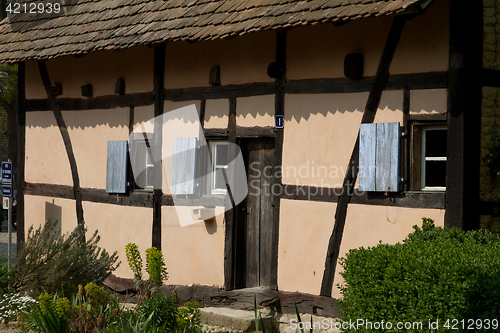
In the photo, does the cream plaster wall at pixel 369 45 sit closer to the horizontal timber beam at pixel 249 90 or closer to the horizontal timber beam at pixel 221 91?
the horizontal timber beam at pixel 249 90

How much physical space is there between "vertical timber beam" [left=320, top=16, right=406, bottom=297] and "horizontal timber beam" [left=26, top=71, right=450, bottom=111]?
0.37 feet

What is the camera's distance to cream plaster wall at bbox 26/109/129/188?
32.2ft

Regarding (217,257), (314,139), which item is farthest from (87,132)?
(314,139)

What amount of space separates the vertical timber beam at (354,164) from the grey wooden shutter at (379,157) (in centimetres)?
15

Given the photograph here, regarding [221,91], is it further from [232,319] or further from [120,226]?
[232,319]

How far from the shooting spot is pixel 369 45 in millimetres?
7059

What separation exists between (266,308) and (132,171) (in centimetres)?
312

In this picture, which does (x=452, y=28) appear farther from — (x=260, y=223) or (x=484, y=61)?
(x=260, y=223)

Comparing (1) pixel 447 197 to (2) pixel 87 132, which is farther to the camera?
(2) pixel 87 132

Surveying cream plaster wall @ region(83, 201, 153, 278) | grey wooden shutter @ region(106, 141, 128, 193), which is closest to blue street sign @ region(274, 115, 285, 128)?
cream plaster wall @ region(83, 201, 153, 278)

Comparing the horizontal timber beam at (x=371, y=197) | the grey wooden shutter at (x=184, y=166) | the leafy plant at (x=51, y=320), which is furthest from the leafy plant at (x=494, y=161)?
the leafy plant at (x=51, y=320)

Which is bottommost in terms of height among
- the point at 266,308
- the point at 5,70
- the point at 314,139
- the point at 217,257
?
the point at 266,308

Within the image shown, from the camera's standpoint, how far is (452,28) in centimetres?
638

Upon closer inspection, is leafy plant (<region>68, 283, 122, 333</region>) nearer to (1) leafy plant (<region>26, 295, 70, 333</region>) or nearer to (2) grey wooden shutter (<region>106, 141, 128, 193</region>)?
(1) leafy plant (<region>26, 295, 70, 333</region>)
